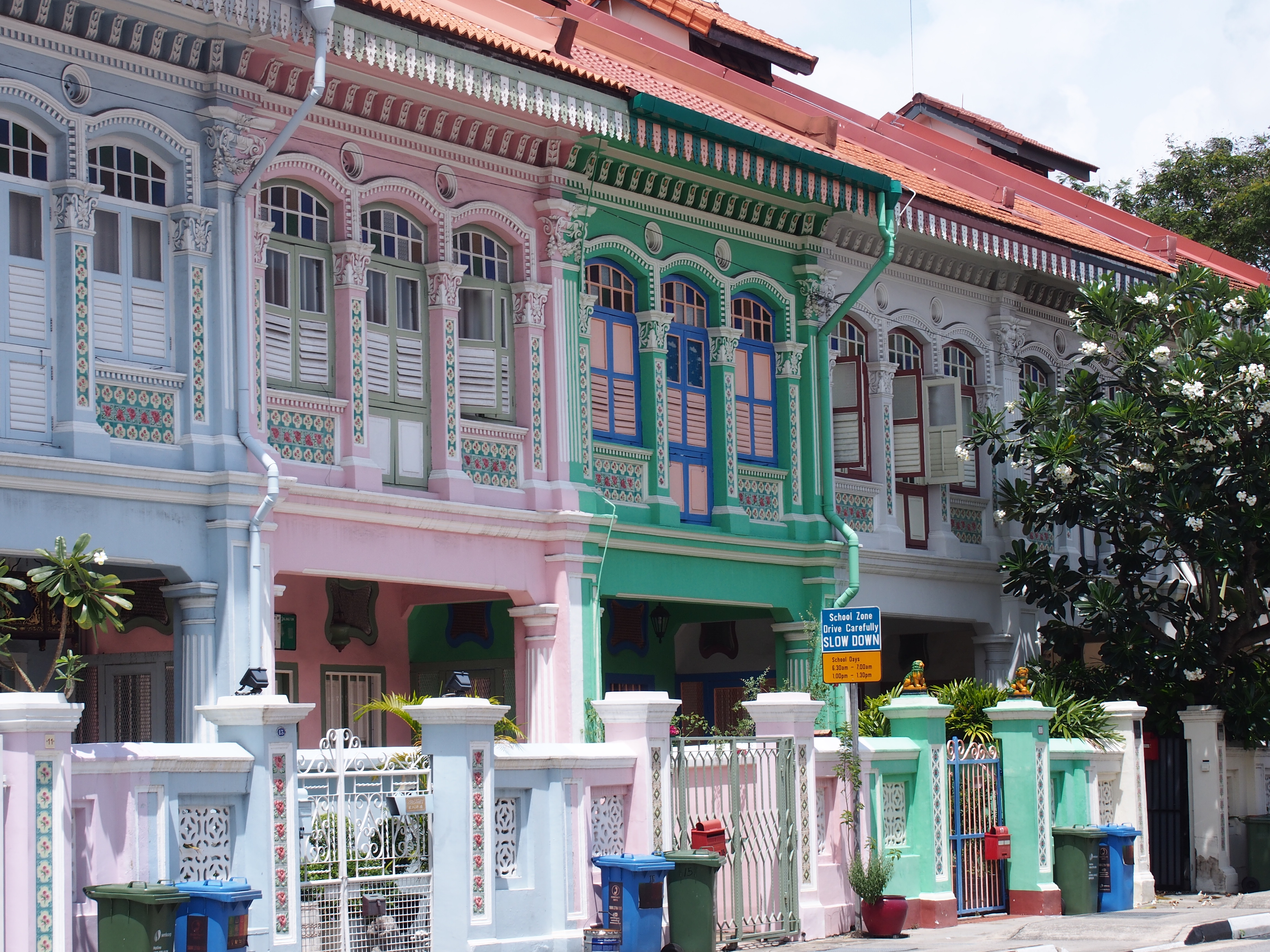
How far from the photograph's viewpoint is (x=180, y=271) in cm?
1441

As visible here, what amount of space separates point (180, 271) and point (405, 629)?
601 centimetres

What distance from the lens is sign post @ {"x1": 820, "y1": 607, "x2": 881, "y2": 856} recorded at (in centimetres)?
1495

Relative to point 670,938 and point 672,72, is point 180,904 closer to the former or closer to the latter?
point 670,938

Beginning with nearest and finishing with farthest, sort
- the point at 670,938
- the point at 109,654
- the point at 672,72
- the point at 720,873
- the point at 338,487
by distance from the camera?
the point at 670,938, the point at 720,873, the point at 338,487, the point at 109,654, the point at 672,72

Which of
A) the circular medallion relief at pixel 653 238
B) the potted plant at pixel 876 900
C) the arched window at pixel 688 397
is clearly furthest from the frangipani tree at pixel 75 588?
the circular medallion relief at pixel 653 238

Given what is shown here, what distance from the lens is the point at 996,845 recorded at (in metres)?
16.9

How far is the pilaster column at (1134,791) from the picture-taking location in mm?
18500

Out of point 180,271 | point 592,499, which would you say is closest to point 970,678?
point 592,499

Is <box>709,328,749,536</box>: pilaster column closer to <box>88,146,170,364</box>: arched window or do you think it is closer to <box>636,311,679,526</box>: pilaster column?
<box>636,311,679,526</box>: pilaster column

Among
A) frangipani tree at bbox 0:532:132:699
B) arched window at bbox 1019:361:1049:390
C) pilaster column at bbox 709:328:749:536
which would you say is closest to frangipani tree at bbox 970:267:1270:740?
arched window at bbox 1019:361:1049:390

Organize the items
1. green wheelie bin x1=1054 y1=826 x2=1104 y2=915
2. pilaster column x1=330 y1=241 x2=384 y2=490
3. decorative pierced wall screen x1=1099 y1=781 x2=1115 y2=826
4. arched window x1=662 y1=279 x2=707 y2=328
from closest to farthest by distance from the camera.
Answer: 1. pilaster column x1=330 y1=241 x2=384 y2=490
2. green wheelie bin x1=1054 y1=826 x2=1104 y2=915
3. decorative pierced wall screen x1=1099 y1=781 x2=1115 y2=826
4. arched window x1=662 y1=279 x2=707 y2=328

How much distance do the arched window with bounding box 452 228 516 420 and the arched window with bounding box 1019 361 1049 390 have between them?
8414mm

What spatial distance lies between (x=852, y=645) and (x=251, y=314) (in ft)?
17.1

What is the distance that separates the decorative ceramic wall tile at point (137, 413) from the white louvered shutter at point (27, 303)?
1.89 ft
